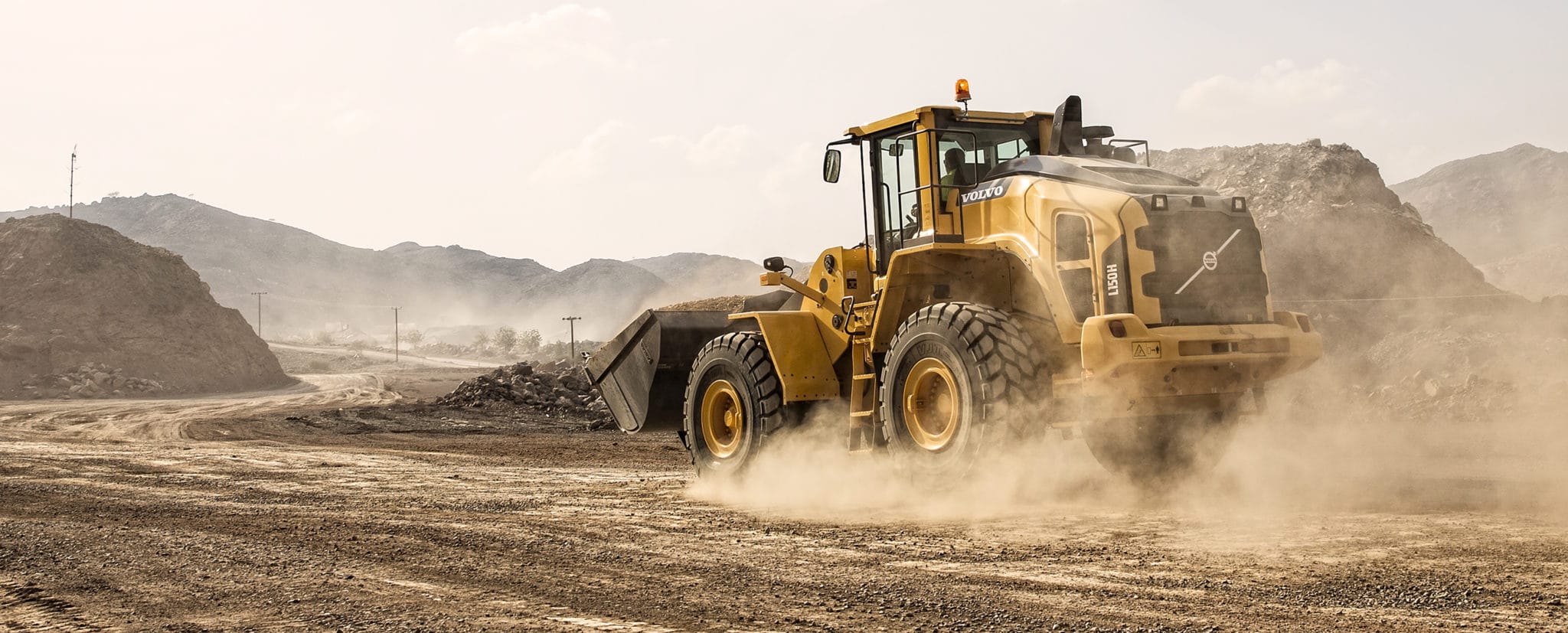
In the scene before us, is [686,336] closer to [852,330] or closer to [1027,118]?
[852,330]

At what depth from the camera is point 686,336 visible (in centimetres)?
1132

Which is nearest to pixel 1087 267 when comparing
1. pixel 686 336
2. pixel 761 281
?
pixel 761 281

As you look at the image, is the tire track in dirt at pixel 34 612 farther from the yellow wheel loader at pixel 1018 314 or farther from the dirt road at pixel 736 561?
the yellow wheel loader at pixel 1018 314

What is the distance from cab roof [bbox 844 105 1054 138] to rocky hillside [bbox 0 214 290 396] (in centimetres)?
4115

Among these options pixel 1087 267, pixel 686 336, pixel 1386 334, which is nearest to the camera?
pixel 1087 267

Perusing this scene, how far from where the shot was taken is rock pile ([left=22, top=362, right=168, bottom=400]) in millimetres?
41003

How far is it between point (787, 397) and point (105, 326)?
156 ft

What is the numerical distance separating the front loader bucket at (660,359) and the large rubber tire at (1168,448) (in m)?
3.97

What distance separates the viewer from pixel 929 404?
844 cm

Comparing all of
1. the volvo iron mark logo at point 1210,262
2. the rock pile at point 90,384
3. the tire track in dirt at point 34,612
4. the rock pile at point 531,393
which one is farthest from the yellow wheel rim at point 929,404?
the rock pile at point 90,384

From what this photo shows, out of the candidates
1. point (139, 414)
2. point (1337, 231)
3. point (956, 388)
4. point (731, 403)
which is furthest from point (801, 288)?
point (1337, 231)

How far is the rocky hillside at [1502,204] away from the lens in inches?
2466

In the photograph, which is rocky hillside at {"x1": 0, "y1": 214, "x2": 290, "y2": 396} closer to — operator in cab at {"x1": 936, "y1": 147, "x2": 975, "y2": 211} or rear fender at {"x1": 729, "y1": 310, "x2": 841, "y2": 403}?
rear fender at {"x1": 729, "y1": 310, "x2": 841, "y2": 403}

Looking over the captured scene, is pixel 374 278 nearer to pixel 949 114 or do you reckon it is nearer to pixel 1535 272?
pixel 1535 272
